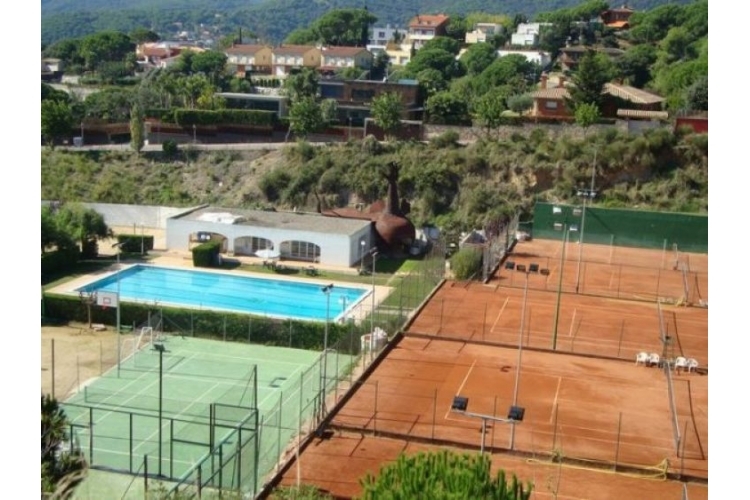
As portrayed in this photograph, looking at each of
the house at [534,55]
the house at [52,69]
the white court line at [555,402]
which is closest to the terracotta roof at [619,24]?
the house at [534,55]

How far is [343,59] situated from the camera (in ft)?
297

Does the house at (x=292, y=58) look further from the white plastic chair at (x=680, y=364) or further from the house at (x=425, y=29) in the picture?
the white plastic chair at (x=680, y=364)

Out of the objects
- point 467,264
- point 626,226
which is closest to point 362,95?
point 626,226

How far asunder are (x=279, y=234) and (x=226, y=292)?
493 cm

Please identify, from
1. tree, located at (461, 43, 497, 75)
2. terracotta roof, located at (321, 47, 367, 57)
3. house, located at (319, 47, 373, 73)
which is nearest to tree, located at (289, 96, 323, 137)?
house, located at (319, 47, 373, 73)

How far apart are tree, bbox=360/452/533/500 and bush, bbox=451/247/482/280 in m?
22.9

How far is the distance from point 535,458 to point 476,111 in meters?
39.0

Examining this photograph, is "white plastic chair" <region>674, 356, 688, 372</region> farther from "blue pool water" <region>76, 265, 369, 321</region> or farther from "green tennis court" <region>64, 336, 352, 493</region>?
"blue pool water" <region>76, 265, 369, 321</region>

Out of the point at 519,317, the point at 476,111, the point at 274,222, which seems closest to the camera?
the point at 519,317

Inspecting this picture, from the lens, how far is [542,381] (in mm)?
24000

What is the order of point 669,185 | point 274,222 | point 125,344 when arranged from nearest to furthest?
point 125,344, point 274,222, point 669,185

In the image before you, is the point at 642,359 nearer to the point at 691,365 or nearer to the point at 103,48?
the point at 691,365
